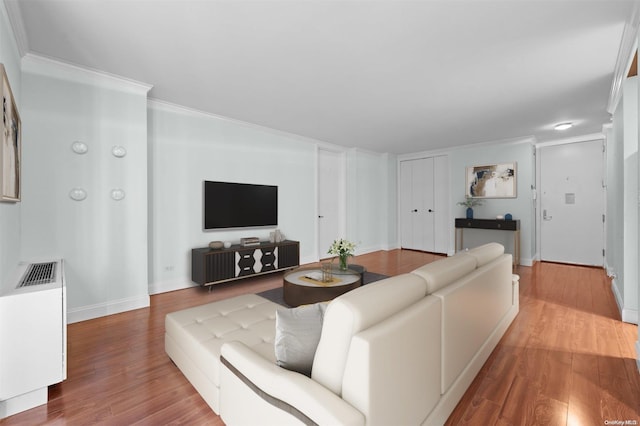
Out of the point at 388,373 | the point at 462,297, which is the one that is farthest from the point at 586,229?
the point at 388,373

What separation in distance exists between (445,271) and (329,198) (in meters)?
4.71

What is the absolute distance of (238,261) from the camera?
4238 millimetres

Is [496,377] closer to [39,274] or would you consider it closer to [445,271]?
[445,271]

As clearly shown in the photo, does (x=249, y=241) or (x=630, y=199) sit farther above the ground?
(x=630, y=199)

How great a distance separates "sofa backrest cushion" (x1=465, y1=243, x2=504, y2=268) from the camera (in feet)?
7.51

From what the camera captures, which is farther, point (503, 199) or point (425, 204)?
point (425, 204)

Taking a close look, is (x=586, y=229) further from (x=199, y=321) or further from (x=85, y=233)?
(x=85, y=233)

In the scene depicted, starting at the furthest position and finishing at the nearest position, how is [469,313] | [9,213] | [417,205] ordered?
1. [417,205]
2. [9,213]
3. [469,313]

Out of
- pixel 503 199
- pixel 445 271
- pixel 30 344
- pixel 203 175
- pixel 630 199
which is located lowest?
pixel 30 344

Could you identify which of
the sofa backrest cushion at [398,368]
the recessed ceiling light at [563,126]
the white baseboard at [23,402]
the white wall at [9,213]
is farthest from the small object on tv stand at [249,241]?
the recessed ceiling light at [563,126]

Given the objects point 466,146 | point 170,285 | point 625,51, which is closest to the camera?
point 625,51

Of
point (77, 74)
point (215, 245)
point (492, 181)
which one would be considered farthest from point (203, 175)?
point (492, 181)

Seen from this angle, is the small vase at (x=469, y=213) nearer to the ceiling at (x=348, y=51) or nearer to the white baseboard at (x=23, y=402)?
the ceiling at (x=348, y=51)

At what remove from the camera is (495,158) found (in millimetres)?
6195
